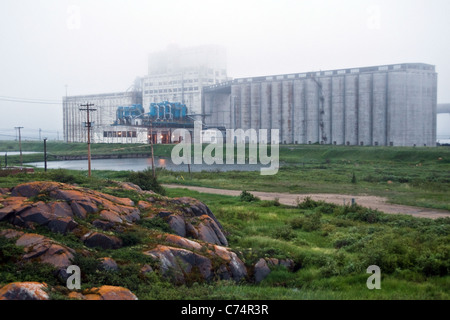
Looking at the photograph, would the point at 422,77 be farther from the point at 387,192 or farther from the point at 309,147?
the point at 387,192

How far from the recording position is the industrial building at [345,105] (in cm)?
7688

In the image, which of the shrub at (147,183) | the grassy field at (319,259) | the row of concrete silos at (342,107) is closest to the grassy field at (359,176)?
the grassy field at (319,259)

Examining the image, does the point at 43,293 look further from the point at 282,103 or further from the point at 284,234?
the point at 282,103

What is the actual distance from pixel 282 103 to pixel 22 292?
287 ft

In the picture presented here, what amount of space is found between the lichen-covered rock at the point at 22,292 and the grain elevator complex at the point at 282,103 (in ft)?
175

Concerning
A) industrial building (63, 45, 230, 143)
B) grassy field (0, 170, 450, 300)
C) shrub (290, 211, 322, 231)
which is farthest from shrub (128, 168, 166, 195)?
industrial building (63, 45, 230, 143)

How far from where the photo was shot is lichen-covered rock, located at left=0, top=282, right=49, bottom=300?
842cm

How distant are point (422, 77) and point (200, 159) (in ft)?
132

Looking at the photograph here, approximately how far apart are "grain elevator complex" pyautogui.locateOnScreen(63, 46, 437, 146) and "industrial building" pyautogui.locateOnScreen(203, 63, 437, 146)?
0.16m

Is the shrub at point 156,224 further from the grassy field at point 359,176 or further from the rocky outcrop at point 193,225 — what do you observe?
the grassy field at point 359,176

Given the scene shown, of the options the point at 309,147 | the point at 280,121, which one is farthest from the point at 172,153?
the point at 309,147

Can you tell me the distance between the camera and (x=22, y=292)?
28.0 ft

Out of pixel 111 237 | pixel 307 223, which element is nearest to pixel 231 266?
pixel 111 237
